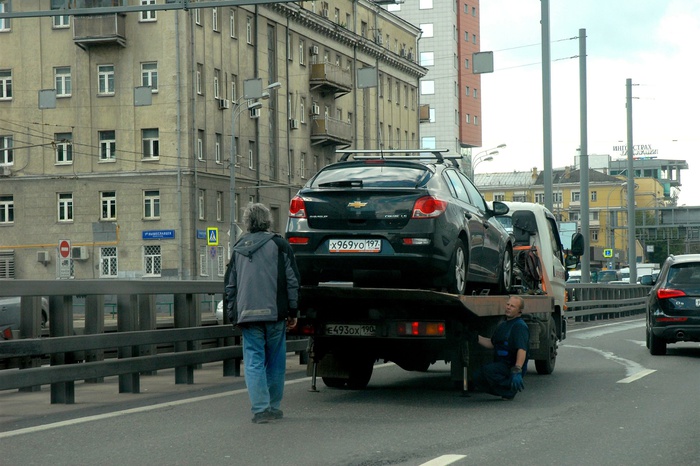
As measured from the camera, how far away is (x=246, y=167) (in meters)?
61.2

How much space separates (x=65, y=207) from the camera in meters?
57.4

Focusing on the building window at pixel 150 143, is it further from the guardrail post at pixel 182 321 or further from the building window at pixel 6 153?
the guardrail post at pixel 182 321

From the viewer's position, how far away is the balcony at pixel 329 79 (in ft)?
226

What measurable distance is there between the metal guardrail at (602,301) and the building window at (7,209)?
29266mm

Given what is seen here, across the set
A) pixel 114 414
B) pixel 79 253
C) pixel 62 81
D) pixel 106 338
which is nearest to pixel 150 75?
pixel 62 81

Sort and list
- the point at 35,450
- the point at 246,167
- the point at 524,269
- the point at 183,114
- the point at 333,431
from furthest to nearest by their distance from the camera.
Result: the point at 246,167 < the point at 183,114 < the point at 524,269 < the point at 333,431 < the point at 35,450

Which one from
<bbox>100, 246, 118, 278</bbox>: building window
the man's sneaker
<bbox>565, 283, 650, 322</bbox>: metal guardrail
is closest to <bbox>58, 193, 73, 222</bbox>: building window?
<bbox>100, 246, 118, 278</bbox>: building window

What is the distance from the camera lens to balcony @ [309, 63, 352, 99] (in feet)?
226

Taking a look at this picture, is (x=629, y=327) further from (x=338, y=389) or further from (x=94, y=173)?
(x=94, y=173)

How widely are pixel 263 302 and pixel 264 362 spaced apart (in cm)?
51

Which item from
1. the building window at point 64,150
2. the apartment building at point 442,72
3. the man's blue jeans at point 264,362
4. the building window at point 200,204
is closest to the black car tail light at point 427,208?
the man's blue jeans at point 264,362

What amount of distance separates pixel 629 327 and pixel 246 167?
1282 inches

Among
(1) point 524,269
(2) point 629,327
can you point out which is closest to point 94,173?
(2) point 629,327

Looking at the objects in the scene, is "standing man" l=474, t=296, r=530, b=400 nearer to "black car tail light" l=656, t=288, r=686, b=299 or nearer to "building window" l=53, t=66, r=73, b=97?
"black car tail light" l=656, t=288, r=686, b=299
